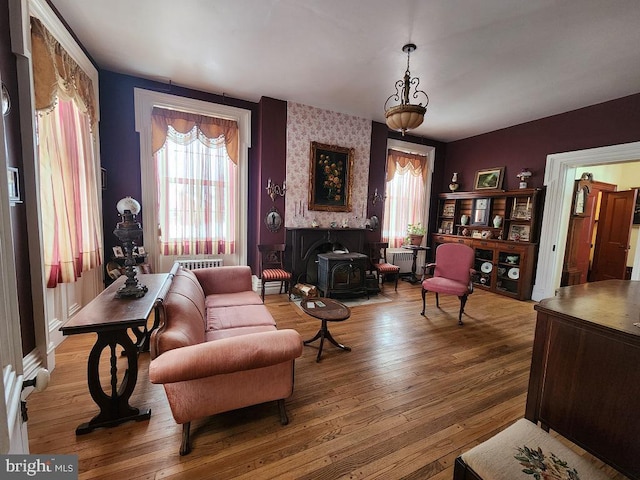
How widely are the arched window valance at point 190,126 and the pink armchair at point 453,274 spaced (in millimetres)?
3385

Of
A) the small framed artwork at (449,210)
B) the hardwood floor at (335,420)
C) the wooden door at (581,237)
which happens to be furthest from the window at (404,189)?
the hardwood floor at (335,420)

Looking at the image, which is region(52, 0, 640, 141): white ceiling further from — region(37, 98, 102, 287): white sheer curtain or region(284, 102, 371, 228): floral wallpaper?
region(37, 98, 102, 287): white sheer curtain

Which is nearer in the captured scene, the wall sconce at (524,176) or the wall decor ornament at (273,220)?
the wall decor ornament at (273,220)

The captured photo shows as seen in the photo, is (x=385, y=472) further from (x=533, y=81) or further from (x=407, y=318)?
(x=533, y=81)

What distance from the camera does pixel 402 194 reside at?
18.6 feet

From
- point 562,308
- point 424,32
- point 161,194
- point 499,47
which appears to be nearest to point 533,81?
point 499,47

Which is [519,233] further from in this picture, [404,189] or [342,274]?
[342,274]

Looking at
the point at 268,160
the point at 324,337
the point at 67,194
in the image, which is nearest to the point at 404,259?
the point at 268,160

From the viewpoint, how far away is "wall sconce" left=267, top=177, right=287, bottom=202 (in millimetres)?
4230

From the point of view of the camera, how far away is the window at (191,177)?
146 inches

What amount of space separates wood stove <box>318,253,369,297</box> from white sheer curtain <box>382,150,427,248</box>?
1.57m

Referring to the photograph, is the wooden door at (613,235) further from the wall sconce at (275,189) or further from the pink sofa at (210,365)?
the pink sofa at (210,365)

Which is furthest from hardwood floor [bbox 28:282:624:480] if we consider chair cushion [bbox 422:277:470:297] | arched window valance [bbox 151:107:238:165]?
arched window valance [bbox 151:107:238:165]

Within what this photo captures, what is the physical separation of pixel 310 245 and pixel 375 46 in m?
2.77
